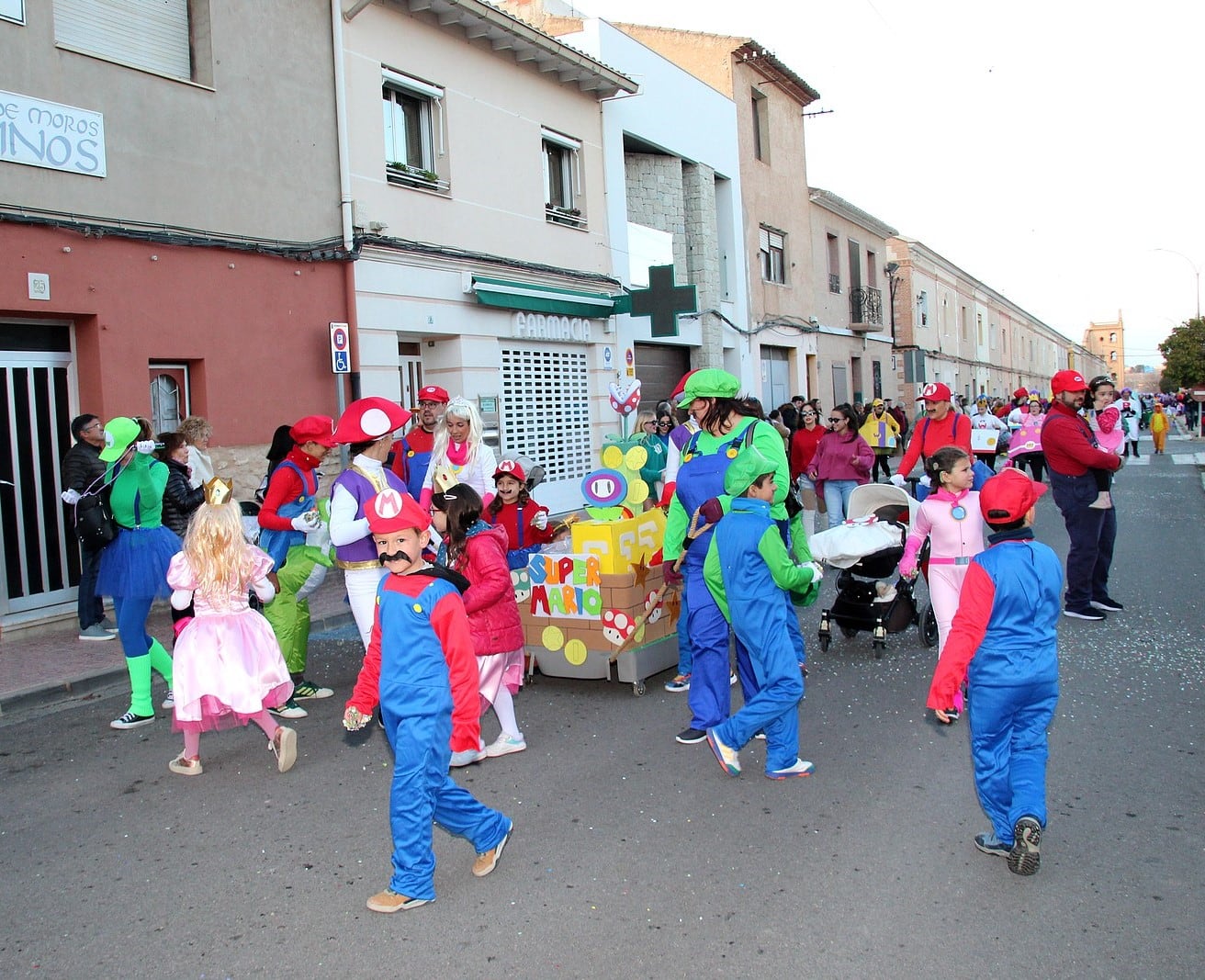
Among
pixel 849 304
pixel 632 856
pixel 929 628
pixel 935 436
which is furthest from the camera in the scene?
pixel 849 304

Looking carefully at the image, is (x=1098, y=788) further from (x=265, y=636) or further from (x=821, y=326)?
(x=821, y=326)

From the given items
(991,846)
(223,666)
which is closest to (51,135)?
(223,666)

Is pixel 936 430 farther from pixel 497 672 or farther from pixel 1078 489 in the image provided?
pixel 497 672

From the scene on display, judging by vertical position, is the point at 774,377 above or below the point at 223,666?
above

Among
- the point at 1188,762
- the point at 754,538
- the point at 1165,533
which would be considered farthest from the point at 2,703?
the point at 1165,533

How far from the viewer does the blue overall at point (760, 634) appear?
4.71 meters

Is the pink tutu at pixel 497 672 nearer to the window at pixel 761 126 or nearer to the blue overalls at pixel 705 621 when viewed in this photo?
the blue overalls at pixel 705 621

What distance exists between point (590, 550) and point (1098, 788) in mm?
3046

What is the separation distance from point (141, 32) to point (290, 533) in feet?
21.0

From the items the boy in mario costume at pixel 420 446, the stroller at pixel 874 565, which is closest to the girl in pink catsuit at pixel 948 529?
the stroller at pixel 874 565

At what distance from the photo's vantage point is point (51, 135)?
897 centimetres

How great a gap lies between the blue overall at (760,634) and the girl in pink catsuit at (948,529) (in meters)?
1.28

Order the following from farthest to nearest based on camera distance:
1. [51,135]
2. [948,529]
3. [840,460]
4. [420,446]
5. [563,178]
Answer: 1. [563,178]
2. [840,460]
3. [51,135]
4. [420,446]
5. [948,529]

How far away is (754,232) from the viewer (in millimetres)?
23281
